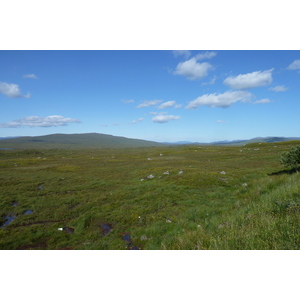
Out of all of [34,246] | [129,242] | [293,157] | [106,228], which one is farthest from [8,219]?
[293,157]

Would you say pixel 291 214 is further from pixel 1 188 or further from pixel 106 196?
pixel 1 188

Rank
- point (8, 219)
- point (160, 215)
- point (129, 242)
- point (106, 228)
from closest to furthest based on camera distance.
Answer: point (129, 242) → point (106, 228) → point (160, 215) → point (8, 219)

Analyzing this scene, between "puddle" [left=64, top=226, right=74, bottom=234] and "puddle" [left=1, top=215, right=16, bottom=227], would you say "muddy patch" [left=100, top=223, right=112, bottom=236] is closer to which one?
"puddle" [left=64, top=226, right=74, bottom=234]

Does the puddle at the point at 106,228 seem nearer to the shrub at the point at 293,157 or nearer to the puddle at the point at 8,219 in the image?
the puddle at the point at 8,219

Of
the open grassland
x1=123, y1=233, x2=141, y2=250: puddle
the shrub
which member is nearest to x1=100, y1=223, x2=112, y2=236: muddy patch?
the open grassland

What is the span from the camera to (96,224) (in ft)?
48.0

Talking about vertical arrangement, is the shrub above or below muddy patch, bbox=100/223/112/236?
above

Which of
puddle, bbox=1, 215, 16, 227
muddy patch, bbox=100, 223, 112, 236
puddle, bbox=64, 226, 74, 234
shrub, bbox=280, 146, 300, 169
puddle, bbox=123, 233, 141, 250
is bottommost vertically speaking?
puddle, bbox=1, 215, 16, 227

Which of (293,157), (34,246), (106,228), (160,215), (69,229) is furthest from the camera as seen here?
(293,157)

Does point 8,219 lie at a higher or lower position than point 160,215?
lower

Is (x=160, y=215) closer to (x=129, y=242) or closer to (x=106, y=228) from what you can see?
(x=129, y=242)

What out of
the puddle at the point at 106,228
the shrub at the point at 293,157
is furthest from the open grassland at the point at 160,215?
the shrub at the point at 293,157

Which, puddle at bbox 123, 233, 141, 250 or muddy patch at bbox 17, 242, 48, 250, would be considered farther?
muddy patch at bbox 17, 242, 48, 250

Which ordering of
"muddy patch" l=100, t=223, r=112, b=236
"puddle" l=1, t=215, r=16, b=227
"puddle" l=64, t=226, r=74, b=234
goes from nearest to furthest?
"muddy patch" l=100, t=223, r=112, b=236 → "puddle" l=64, t=226, r=74, b=234 → "puddle" l=1, t=215, r=16, b=227
